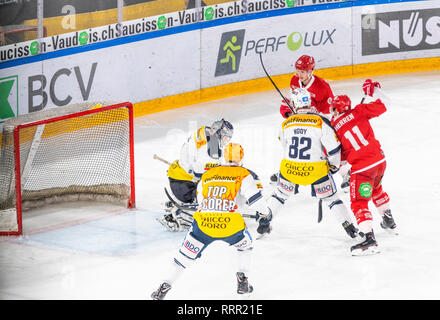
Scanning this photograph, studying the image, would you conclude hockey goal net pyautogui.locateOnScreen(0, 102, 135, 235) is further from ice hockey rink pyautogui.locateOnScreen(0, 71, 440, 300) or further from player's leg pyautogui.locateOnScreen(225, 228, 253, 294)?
player's leg pyautogui.locateOnScreen(225, 228, 253, 294)

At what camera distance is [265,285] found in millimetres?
5742

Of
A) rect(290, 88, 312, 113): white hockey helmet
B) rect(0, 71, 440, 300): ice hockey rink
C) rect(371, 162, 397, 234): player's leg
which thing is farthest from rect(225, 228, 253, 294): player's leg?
rect(371, 162, 397, 234): player's leg

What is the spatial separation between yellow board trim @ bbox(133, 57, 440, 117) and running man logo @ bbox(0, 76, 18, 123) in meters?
1.57

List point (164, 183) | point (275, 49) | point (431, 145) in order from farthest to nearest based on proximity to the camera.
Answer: point (275, 49) < point (431, 145) < point (164, 183)

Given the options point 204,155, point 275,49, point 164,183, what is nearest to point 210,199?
point 204,155

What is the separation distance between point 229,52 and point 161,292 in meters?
6.13

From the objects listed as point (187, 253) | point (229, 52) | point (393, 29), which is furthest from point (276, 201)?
point (393, 29)

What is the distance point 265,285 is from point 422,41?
7143 millimetres

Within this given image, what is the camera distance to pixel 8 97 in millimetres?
9352

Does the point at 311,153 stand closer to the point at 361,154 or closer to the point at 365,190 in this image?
the point at 361,154

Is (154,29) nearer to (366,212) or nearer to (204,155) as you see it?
(204,155)

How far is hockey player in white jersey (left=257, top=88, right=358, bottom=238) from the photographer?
20.5ft

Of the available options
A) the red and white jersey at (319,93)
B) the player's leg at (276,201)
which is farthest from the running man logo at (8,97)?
the player's leg at (276,201)

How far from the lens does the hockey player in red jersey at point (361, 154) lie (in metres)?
6.21
